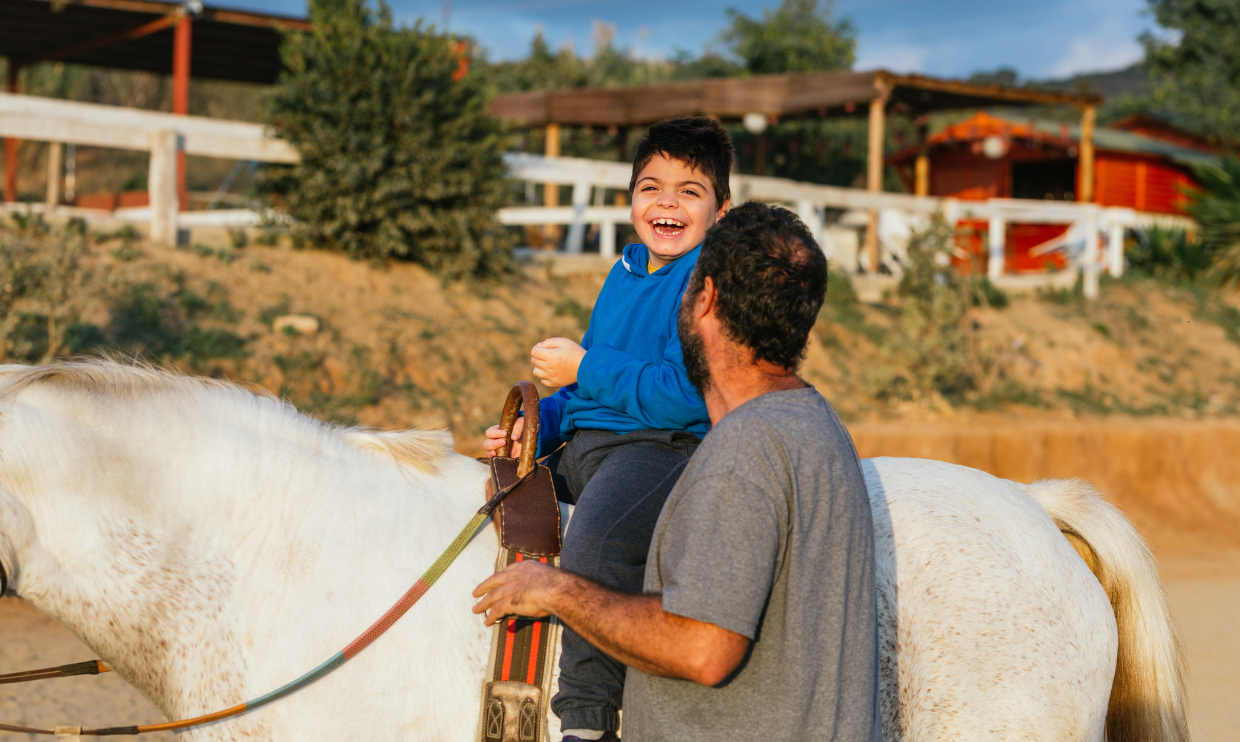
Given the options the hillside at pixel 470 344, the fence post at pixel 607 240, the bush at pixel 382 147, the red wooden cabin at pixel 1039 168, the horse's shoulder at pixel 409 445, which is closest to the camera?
the horse's shoulder at pixel 409 445

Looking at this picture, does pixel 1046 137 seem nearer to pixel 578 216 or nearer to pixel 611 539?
pixel 578 216

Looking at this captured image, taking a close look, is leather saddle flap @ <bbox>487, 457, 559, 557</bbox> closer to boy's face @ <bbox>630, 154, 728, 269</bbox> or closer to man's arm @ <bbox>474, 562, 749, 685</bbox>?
man's arm @ <bbox>474, 562, 749, 685</bbox>

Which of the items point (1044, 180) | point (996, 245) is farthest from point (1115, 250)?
point (1044, 180)

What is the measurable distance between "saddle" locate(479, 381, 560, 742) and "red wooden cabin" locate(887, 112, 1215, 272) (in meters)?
19.7

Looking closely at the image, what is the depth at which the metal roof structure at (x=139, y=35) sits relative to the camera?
12.5 meters

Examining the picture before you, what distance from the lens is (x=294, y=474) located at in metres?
2.21

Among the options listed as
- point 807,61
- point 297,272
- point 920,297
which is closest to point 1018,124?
point 807,61

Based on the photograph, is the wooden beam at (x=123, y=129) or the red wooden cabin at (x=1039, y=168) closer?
the wooden beam at (x=123, y=129)

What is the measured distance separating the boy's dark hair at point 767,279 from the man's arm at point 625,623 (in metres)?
0.49

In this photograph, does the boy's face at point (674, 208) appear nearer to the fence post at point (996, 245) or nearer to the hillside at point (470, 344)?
the hillside at point (470, 344)

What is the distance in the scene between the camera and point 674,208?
7.89ft

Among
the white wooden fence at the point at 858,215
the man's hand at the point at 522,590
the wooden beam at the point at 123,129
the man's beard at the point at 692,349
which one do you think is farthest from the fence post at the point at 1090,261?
the man's hand at the point at 522,590

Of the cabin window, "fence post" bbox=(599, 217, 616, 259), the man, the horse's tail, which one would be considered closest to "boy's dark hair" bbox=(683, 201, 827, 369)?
the man

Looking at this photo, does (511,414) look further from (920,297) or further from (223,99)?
(223,99)
